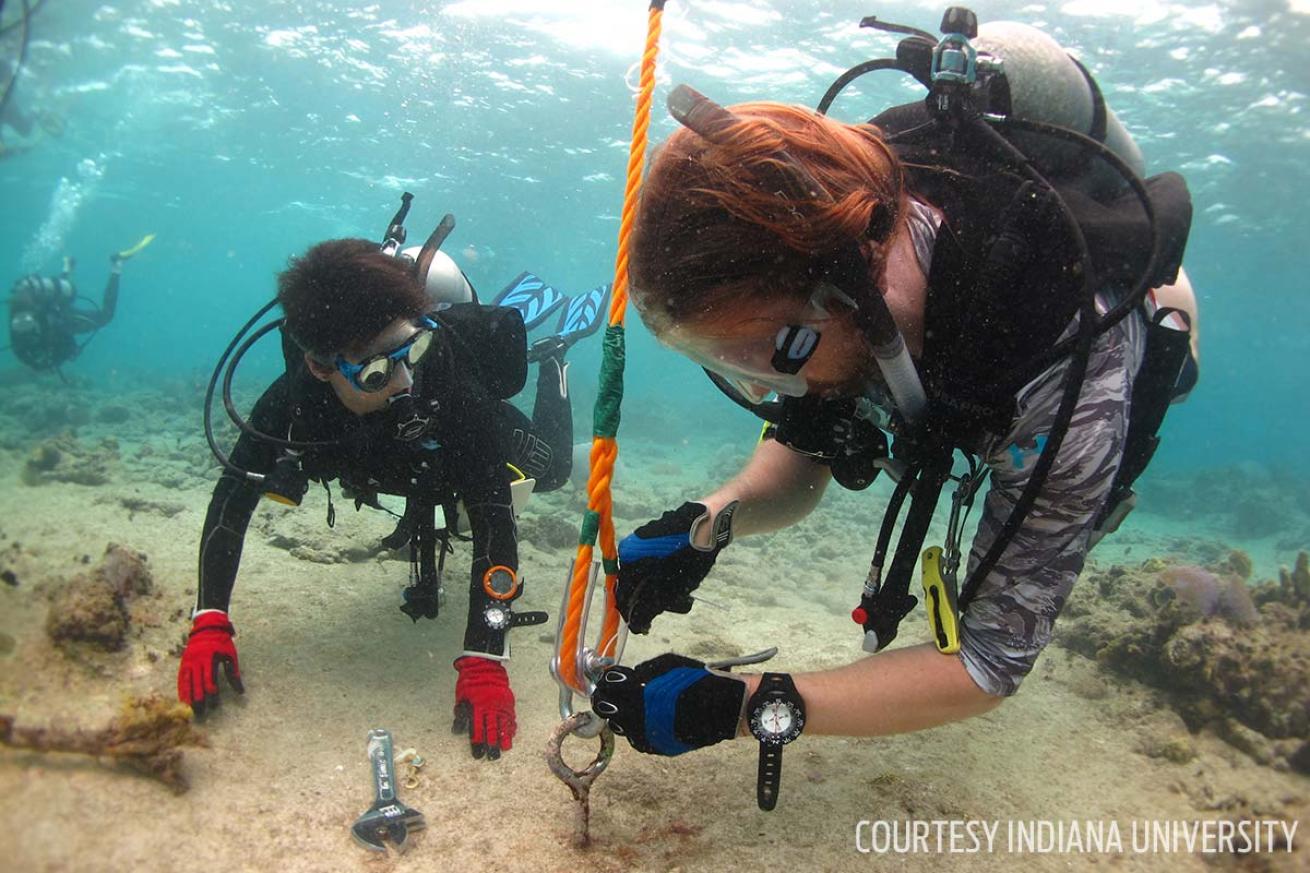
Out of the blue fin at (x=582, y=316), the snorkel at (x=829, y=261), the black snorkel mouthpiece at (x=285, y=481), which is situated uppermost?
the snorkel at (x=829, y=261)

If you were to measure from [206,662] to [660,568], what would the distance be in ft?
7.12

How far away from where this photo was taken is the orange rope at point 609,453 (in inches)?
66.7

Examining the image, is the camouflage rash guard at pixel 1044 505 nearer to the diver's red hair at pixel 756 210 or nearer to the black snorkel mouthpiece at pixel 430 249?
the diver's red hair at pixel 756 210

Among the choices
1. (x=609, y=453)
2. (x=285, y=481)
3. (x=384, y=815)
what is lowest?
(x=384, y=815)

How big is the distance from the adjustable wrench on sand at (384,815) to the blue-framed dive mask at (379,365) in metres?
1.71

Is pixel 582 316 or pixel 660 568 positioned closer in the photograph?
pixel 660 568

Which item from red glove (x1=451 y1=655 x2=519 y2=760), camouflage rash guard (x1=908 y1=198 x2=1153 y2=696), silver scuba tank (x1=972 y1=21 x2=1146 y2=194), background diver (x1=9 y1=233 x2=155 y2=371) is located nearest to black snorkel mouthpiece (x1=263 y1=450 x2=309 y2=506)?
red glove (x1=451 y1=655 x2=519 y2=760)

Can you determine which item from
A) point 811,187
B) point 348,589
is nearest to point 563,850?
point 811,187

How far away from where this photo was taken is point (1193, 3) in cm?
1383

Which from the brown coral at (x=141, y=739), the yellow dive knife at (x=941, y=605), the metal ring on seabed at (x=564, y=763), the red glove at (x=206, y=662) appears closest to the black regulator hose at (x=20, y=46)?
the red glove at (x=206, y=662)

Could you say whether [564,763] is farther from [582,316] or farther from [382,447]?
[582,316]

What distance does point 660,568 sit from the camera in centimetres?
225

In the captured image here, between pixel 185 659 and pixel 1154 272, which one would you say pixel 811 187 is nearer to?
pixel 1154 272

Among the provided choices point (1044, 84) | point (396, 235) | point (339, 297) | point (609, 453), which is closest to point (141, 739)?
point (609, 453)
